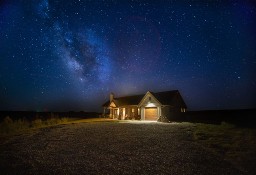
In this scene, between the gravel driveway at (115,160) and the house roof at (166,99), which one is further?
the house roof at (166,99)

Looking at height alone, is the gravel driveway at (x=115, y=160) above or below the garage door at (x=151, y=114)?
below

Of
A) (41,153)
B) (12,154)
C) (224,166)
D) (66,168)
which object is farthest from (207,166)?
(12,154)

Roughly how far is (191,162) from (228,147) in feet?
13.8

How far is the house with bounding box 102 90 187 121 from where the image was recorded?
41.9m

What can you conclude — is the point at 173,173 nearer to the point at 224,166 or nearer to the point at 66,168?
the point at 224,166

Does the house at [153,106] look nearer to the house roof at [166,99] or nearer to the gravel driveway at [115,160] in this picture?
the house roof at [166,99]

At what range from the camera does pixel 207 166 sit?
9250 millimetres

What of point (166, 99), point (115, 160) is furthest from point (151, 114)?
point (115, 160)

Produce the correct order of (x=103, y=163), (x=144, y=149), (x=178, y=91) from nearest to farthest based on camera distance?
1. (x=103, y=163)
2. (x=144, y=149)
3. (x=178, y=91)

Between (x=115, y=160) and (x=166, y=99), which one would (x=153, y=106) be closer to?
(x=166, y=99)

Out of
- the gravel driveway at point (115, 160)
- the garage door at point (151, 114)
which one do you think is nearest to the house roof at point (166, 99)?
the garage door at point (151, 114)

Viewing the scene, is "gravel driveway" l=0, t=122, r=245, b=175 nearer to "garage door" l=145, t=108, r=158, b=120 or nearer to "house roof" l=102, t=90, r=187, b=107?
"garage door" l=145, t=108, r=158, b=120

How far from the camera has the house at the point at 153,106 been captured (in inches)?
1650

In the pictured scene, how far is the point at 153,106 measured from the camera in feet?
139
